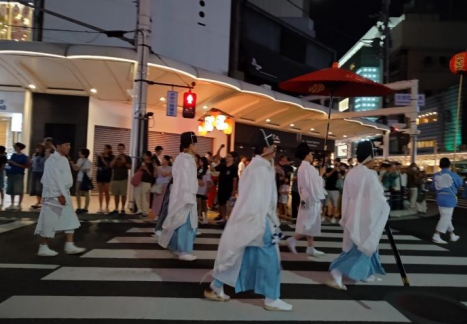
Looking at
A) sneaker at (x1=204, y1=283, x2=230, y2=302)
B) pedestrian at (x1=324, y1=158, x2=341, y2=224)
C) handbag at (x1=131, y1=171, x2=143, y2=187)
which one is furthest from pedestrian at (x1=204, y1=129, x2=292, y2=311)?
pedestrian at (x1=324, y1=158, x2=341, y2=224)

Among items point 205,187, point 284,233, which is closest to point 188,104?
point 205,187

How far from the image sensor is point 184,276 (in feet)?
17.9

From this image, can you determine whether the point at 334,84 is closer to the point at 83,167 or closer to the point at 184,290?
the point at 184,290

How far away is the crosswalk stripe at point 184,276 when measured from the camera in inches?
207

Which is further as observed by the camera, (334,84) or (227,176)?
(227,176)

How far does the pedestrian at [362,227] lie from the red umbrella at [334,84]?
3685 mm

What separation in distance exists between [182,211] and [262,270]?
2.36 metres

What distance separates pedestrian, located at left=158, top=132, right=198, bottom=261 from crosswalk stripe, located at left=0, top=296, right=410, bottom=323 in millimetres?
1820

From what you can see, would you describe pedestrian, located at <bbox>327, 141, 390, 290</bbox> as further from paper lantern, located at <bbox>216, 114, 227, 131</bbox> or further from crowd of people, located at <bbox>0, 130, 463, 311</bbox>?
paper lantern, located at <bbox>216, 114, 227, 131</bbox>

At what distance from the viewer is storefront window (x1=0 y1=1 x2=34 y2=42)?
45.6 ft

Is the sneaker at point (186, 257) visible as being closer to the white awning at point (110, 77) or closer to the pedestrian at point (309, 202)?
the pedestrian at point (309, 202)

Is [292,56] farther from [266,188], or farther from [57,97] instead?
[266,188]

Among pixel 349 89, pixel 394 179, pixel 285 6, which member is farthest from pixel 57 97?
pixel 285 6

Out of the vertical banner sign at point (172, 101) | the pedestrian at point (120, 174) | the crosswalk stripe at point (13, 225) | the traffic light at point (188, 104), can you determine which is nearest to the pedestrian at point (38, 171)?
the crosswalk stripe at point (13, 225)
